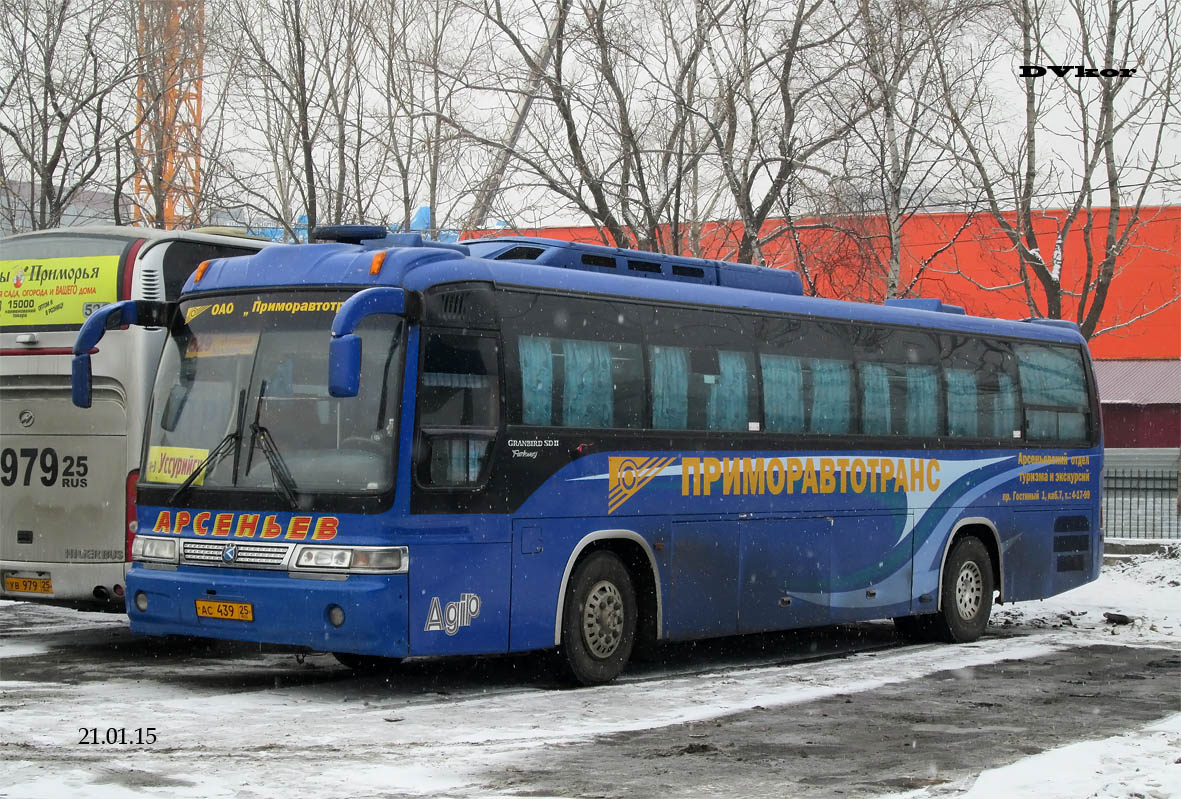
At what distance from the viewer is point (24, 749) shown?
326 inches

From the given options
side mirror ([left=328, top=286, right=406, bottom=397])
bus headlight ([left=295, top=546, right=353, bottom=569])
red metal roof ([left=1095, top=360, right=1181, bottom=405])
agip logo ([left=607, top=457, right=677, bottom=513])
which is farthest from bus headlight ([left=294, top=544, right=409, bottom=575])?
red metal roof ([left=1095, top=360, right=1181, bottom=405])

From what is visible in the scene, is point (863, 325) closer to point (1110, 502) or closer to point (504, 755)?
point (504, 755)

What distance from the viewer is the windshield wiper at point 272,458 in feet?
34.7

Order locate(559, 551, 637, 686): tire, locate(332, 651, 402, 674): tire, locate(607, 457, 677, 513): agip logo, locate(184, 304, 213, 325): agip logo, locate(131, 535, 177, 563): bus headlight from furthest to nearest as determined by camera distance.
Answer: locate(332, 651, 402, 674): tire < locate(607, 457, 677, 513): agip logo < locate(559, 551, 637, 686): tire < locate(184, 304, 213, 325): agip logo < locate(131, 535, 177, 563): bus headlight

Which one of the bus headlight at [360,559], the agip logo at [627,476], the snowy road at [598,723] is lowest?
the snowy road at [598,723]

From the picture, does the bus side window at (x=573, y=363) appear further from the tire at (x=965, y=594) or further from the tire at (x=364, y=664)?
the tire at (x=965, y=594)

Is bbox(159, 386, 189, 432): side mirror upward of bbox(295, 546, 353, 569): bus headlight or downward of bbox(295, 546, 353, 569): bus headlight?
upward

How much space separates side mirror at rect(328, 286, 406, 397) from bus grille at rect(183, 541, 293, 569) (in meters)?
1.27

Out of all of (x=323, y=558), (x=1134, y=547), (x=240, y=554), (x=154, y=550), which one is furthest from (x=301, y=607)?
(x=1134, y=547)

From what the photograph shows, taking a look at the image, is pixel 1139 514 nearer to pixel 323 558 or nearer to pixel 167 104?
pixel 167 104

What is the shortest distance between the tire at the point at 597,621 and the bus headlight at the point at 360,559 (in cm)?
168

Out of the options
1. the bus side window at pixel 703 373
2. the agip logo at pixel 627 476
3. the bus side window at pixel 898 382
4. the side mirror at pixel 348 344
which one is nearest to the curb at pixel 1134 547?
the bus side window at pixel 898 382

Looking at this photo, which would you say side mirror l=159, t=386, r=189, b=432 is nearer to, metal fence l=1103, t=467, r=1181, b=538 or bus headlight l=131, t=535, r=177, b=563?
bus headlight l=131, t=535, r=177, b=563

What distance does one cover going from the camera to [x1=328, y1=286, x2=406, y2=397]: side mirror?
31.6ft
